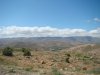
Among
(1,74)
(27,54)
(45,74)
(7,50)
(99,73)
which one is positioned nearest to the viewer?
(1,74)

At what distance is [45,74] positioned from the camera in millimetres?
17938

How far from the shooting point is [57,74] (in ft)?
56.8

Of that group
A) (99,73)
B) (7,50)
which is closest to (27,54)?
(7,50)

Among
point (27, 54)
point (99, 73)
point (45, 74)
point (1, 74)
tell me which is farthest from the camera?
point (27, 54)

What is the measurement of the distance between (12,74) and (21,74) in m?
0.68

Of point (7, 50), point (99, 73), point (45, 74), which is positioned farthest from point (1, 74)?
point (7, 50)

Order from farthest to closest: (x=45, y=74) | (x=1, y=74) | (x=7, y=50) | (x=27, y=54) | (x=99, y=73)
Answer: (x=27, y=54) < (x=7, y=50) < (x=99, y=73) < (x=45, y=74) < (x=1, y=74)

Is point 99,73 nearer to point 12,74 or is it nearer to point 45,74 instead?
point 45,74

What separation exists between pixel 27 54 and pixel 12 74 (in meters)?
32.1

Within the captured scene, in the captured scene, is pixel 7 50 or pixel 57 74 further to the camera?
pixel 7 50

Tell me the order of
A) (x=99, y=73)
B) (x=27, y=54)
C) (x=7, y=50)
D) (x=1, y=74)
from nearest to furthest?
1. (x=1, y=74)
2. (x=99, y=73)
3. (x=7, y=50)
4. (x=27, y=54)

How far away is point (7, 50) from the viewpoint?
4516 cm

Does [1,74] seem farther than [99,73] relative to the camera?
No

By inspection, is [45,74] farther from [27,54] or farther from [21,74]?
[27,54]
